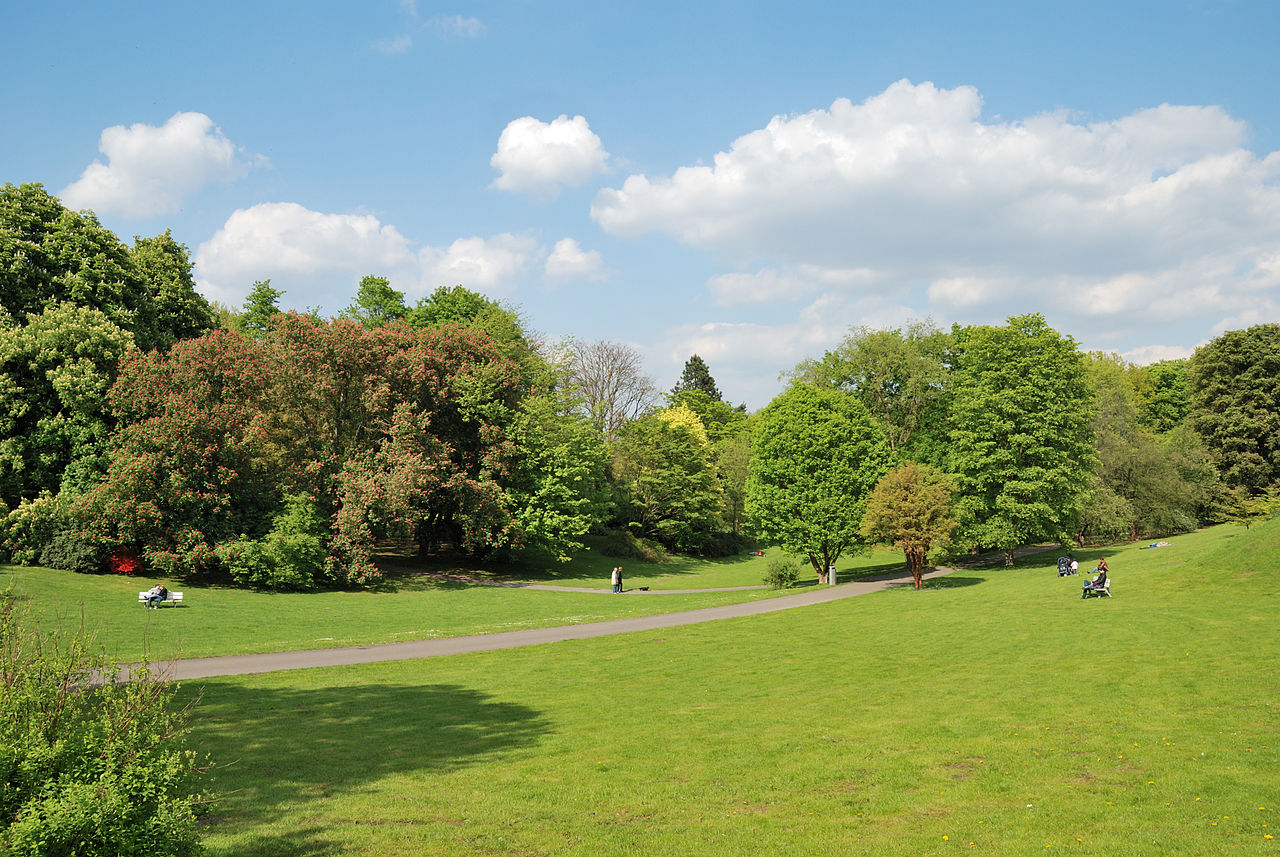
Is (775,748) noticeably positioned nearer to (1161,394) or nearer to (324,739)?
(324,739)

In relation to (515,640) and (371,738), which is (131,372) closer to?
(515,640)

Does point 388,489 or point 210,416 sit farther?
point 388,489

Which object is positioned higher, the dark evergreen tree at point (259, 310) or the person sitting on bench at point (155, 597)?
the dark evergreen tree at point (259, 310)

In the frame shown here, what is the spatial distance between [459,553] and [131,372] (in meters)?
24.5

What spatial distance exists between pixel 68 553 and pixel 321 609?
1256cm

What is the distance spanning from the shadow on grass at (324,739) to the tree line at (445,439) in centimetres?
2338

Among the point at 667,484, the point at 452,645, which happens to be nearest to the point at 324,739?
the point at 452,645

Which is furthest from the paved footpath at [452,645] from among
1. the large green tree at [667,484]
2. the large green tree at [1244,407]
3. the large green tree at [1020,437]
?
the large green tree at [1244,407]

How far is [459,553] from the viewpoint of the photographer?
174 ft

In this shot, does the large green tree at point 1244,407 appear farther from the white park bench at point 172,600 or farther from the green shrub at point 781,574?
the white park bench at point 172,600

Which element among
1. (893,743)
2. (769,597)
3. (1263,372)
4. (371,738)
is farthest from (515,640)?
(1263,372)

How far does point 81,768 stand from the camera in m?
5.74

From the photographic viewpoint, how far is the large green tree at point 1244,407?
5725 cm

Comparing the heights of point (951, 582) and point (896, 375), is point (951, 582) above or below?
below
